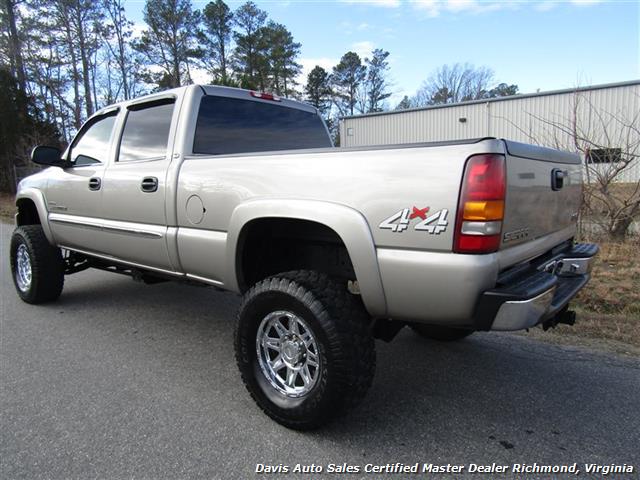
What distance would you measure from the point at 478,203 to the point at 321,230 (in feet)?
3.44

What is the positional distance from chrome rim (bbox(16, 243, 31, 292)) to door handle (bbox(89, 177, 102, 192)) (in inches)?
64.7

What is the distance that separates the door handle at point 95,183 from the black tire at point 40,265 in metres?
1.27

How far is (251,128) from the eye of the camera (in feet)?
12.2

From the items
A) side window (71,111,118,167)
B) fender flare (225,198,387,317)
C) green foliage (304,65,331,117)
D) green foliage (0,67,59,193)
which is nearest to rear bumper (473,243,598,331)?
fender flare (225,198,387,317)

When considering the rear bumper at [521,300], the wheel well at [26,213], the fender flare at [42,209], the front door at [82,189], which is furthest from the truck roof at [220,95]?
the rear bumper at [521,300]

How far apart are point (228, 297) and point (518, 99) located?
63.8 ft

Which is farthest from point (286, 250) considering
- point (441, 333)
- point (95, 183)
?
point (95, 183)

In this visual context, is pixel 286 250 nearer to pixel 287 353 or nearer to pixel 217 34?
pixel 287 353

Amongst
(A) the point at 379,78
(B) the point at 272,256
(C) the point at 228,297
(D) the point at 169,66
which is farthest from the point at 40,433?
(A) the point at 379,78

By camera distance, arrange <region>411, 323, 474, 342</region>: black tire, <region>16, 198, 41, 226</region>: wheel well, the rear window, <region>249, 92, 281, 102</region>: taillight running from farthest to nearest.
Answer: <region>16, 198, 41, 226</region>: wheel well → <region>249, 92, 281, 102</region>: taillight → <region>411, 323, 474, 342</region>: black tire → the rear window

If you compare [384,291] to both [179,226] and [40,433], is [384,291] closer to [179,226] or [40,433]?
[179,226]

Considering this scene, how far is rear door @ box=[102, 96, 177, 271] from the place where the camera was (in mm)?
3289

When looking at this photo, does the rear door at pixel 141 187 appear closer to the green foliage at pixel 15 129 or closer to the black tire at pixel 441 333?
the black tire at pixel 441 333

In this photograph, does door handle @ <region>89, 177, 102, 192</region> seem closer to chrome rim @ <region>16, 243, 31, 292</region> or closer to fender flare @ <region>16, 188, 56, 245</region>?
fender flare @ <region>16, 188, 56, 245</region>
